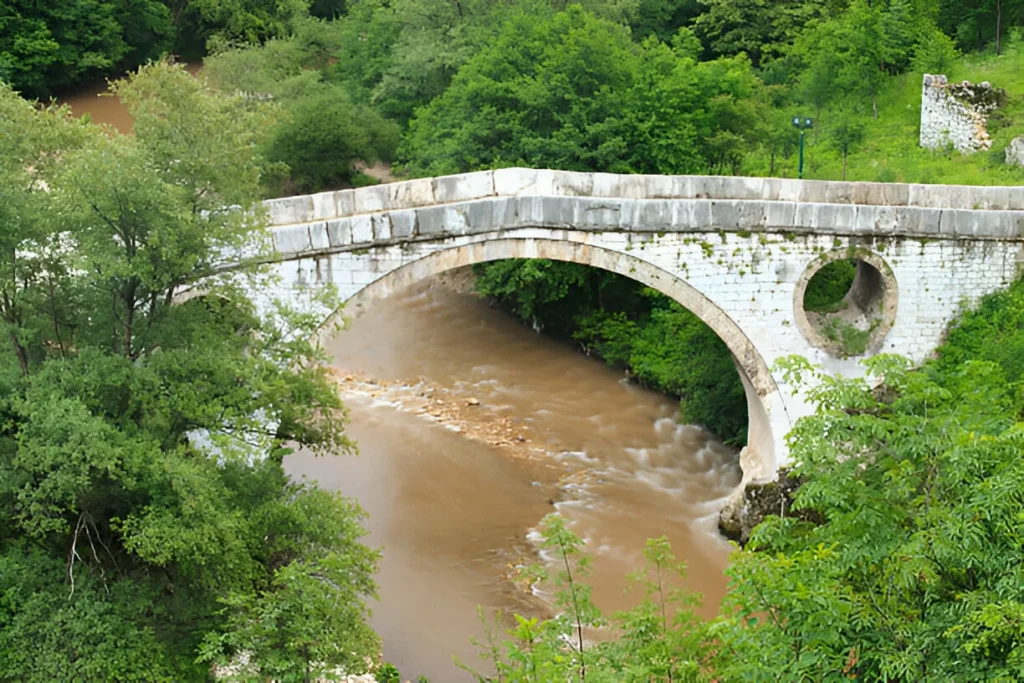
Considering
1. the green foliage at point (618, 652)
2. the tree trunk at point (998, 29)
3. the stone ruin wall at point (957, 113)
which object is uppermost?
the tree trunk at point (998, 29)

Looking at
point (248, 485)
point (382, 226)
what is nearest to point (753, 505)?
point (382, 226)

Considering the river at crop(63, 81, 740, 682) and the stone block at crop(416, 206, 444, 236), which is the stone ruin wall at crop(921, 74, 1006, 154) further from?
the stone block at crop(416, 206, 444, 236)

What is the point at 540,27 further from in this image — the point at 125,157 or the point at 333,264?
the point at 125,157

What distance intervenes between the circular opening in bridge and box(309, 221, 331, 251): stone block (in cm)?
586

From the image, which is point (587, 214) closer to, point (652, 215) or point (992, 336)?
point (652, 215)

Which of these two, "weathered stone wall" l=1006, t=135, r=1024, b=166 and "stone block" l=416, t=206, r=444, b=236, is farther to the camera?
"weathered stone wall" l=1006, t=135, r=1024, b=166

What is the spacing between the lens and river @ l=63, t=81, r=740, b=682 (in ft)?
44.8

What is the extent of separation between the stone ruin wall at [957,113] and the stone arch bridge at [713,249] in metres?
6.64

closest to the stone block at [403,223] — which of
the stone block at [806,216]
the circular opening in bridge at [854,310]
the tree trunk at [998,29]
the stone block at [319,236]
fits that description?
the stone block at [319,236]

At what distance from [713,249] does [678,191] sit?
1977 millimetres

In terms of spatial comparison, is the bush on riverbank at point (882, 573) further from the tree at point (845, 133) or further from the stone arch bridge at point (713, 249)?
the tree at point (845, 133)

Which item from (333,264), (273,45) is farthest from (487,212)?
(273,45)

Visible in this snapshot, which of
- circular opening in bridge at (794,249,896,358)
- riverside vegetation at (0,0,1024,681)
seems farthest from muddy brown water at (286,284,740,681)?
circular opening in bridge at (794,249,896,358)

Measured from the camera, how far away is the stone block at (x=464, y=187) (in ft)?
47.7
